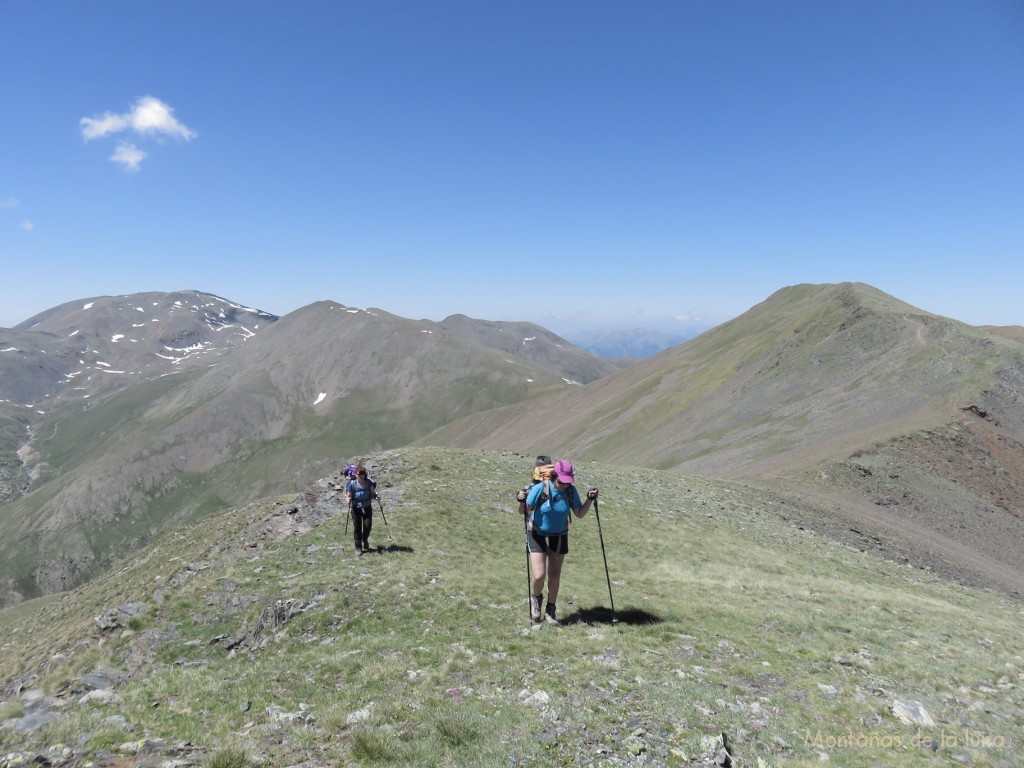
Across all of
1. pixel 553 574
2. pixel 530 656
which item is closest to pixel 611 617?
pixel 553 574

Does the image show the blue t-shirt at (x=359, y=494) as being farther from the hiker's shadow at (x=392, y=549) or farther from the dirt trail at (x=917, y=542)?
the dirt trail at (x=917, y=542)

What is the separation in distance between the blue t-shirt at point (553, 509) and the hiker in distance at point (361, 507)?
9216mm

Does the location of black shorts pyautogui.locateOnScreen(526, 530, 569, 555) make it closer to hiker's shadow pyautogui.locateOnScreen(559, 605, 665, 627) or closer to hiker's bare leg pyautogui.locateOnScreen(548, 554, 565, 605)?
hiker's bare leg pyautogui.locateOnScreen(548, 554, 565, 605)

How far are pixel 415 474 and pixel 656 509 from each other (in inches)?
567

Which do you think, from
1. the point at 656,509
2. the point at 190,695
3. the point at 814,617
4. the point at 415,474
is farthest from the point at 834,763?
the point at 415,474

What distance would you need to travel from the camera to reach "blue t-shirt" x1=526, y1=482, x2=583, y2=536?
13156 mm

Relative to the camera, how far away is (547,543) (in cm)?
1334

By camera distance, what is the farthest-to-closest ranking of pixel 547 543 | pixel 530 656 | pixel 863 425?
pixel 863 425 → pixel 547 543 → pixel 530 656

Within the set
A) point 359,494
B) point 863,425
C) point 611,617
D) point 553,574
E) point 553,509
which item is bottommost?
point 611,617

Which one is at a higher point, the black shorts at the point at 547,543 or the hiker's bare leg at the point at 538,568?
the black shorts at the point at 547,543

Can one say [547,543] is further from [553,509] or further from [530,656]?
[530,656]

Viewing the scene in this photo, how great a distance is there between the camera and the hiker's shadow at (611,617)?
13.9m

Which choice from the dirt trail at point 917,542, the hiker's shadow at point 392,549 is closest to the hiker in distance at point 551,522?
the hiker's shadow at point 392,549

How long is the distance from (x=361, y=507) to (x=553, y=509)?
9778 millimetres
